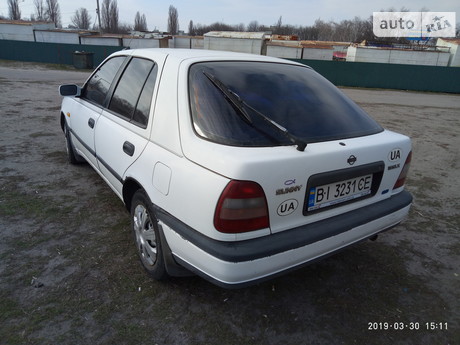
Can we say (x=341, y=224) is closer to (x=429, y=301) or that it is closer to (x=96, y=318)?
(x=429, y=301)

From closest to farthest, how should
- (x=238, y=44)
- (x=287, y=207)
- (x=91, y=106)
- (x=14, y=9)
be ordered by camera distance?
(x=287, y=207)
(x=91, y=106)
(x=238, y=44)
(x=14, y=9)

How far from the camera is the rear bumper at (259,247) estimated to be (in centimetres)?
174

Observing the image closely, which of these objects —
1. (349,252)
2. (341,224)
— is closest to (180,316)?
(341,224)

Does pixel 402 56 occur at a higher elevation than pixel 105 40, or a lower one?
lower

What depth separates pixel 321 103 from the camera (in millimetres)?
2453

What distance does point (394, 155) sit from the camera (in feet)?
7.68

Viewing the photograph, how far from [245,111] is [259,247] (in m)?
0.81

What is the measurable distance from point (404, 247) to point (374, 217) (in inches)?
44.0

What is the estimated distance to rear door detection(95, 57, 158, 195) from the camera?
242cm

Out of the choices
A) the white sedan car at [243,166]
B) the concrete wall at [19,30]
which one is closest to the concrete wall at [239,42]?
the concrete wall at [19,30]

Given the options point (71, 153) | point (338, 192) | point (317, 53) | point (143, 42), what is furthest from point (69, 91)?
point (143, 42)

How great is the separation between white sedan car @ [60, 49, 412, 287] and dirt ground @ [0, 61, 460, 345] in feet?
1.01

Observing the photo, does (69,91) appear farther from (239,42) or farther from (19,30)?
(19,30)

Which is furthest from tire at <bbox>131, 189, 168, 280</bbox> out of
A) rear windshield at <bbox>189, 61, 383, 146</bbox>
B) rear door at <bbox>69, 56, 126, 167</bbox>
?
rear door at <bbox>69, 56, 126, 167</bbox>
